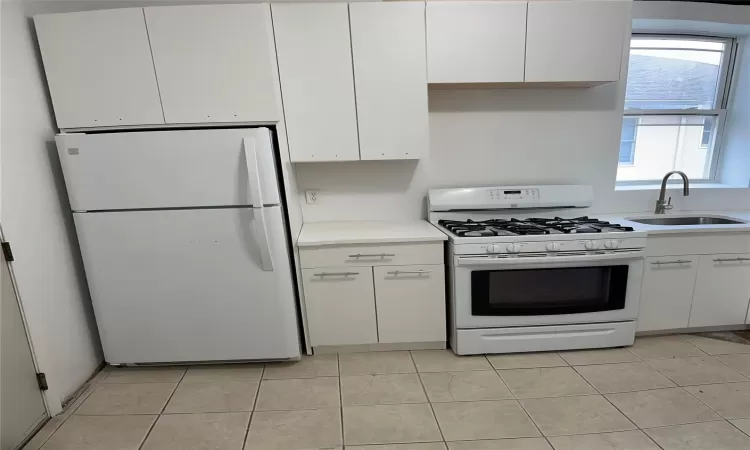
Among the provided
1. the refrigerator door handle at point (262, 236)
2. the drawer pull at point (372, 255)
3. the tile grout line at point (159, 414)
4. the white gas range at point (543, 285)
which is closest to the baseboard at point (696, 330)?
the white gas range at point (543, 285)

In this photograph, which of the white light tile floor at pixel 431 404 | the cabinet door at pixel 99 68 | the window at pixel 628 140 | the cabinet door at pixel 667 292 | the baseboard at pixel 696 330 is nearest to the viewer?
the white light tile floor at pixel 431 404

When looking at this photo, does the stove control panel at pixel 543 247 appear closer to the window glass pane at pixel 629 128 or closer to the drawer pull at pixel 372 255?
the drawer pull at pixel 372 255

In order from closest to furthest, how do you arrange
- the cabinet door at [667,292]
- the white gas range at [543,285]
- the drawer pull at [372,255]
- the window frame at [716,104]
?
1. the white gas range at [543,285]
2. the drawer pull at [372,255]
3. the cabinet door at [667,292]
4. the window frame at [716,104]

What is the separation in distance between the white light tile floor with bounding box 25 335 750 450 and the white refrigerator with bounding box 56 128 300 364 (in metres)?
0.21

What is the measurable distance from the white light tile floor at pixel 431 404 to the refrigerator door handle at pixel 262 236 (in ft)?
2.35

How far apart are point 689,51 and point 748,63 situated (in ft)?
1.46

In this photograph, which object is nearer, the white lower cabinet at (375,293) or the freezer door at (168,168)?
the freezer door at (168,168)

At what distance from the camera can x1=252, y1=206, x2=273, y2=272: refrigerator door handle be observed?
6.17 feet

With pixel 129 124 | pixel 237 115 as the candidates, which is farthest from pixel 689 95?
pixel 129 124

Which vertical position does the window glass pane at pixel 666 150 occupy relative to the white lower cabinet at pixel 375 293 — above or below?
above

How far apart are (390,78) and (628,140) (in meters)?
2.06

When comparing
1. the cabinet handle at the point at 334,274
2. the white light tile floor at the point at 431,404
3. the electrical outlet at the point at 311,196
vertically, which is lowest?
the white light tile floor at the point at 431,404


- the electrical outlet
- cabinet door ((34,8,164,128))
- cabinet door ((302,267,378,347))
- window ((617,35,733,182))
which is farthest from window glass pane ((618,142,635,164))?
cabinet door ((34,8,164,128))

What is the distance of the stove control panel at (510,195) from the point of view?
2523 millimetres
